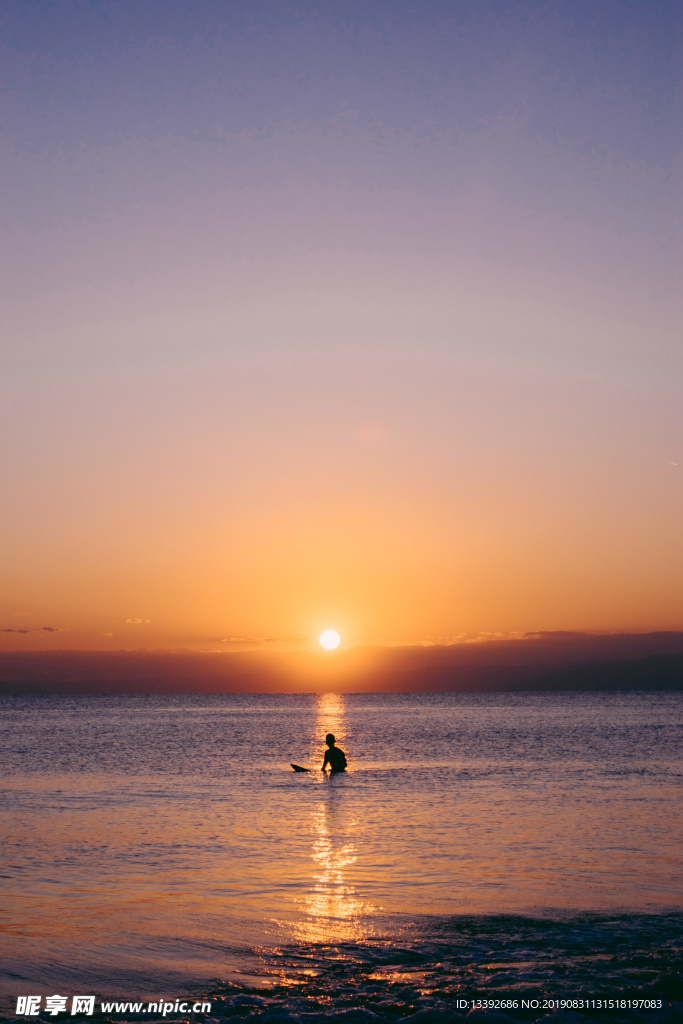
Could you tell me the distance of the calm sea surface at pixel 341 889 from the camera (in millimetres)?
9016

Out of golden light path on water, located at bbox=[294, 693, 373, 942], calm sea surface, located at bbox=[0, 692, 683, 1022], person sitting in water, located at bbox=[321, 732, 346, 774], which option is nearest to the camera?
calm sea surface, located at bbox=[0, 692, 683, 1022]

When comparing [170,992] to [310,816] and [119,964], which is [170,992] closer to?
[119,964]

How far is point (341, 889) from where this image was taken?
1334cm

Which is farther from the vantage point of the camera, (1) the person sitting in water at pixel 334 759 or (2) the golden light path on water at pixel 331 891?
(1) the person sitting in water at pixel 334 759

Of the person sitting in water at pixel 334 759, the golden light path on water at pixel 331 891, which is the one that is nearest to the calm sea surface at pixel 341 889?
the golden light path on water at pixel 331 891

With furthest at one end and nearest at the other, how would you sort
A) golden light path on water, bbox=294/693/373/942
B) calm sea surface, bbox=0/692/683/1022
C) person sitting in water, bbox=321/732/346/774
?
person sitting in water, bbox=321/732/346/774 → golden light path on water, bbox=294/693/373/942 → calm sea surface, bbox=0/692/683/1022

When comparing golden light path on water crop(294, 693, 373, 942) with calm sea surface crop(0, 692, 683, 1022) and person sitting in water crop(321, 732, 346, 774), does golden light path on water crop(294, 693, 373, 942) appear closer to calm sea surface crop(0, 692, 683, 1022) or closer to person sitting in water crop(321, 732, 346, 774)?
calm sea surface crop(0, 692, 683, 1022)

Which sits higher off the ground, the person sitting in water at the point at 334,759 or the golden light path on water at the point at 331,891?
the golden light path on water at the point at 331,891

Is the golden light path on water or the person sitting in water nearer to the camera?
the golden light path on water

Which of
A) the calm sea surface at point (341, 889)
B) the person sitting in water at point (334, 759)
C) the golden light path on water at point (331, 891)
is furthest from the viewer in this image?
the person sitting in water at point (334, 759)

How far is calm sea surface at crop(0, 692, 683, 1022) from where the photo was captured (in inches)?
355

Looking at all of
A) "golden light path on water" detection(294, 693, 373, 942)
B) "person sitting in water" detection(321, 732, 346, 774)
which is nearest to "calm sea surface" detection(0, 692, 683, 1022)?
"golden light path on water" detection(294, 693, 373, 942)

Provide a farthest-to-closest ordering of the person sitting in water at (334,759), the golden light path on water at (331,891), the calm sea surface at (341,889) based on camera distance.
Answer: the person sitting in water at (334,759), the golden light path on water at (331,891), the calm sea surface at (341,889)

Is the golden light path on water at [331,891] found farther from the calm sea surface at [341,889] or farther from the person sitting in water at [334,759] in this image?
the person sitting in water at [334,759]
